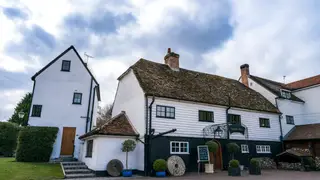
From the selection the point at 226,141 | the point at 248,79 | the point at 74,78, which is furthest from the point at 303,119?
the point at 74,78

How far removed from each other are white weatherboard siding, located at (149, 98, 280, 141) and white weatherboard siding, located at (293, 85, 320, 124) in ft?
19.9

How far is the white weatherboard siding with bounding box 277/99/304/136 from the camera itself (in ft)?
72.6

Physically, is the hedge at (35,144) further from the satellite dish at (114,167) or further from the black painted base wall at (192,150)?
the black painted base wall at (192,150)

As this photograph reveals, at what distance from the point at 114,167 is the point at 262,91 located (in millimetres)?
17510

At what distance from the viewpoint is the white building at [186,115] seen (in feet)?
49.3

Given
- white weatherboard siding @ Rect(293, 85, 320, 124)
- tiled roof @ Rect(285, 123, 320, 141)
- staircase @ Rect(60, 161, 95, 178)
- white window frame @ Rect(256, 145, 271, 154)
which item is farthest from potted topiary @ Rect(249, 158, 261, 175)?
white weatherboard siding @ Rect(293, 85, 320, 124)

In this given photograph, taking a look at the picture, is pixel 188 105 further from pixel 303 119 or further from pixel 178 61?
pixel 303 119

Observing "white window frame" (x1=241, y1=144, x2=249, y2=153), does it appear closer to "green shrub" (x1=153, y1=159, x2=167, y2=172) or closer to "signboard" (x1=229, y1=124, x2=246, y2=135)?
"signboard" (x1=229, y1=124, x2=246, y2=135)

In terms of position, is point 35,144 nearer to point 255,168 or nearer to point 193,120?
point 193,120

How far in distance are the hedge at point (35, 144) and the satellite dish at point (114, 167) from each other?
6.86 metres

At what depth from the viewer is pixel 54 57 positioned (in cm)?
2033

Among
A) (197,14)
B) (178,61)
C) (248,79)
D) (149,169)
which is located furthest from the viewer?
(248,79)

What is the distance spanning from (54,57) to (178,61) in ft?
36.4

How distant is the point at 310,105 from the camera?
23.6 meters
